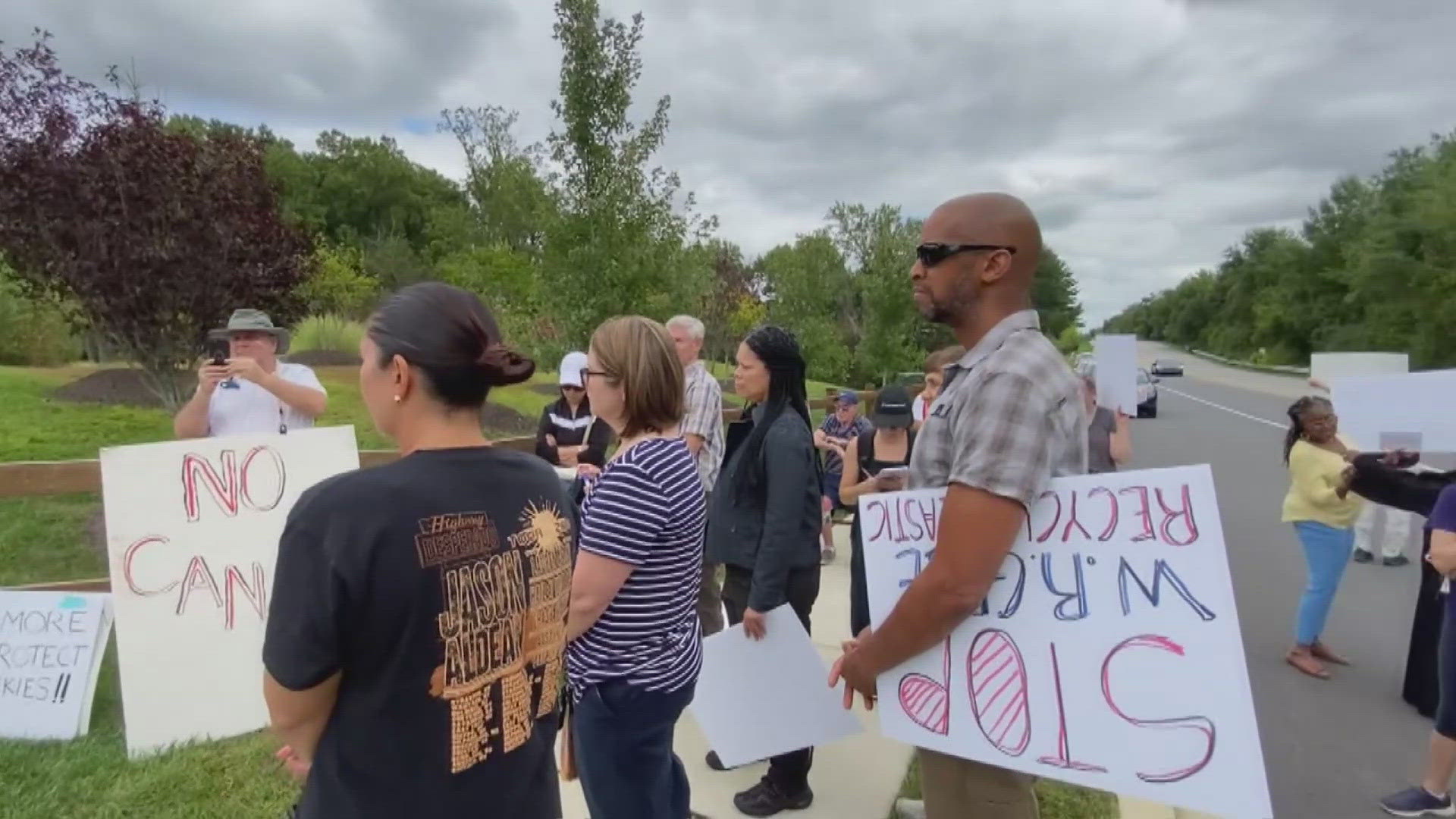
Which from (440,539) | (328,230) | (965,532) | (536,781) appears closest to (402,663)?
(440,539)

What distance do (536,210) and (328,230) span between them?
1638 inches

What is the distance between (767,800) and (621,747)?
1.39 meters

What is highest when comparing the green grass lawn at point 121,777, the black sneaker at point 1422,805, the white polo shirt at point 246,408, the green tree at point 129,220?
the green tree at point 129,220

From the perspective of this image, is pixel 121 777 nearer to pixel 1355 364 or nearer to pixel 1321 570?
pixel 1321 570

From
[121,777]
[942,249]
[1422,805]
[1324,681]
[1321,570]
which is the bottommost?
[1324,681]

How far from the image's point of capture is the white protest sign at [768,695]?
120 inches

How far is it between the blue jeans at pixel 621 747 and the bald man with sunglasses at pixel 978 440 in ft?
1.81

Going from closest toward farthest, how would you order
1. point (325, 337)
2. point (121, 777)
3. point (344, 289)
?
point (121, 777)
point (325, 337)
point (344, 289)

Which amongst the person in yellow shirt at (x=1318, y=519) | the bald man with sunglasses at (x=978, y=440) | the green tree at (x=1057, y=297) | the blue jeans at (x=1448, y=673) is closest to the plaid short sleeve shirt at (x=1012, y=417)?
the bald man with sunglasses at (x=978, y=440)

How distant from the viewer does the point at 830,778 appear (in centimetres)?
364

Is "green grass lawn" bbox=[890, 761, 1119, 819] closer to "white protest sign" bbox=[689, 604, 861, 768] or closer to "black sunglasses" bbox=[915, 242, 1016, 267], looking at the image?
"white protest sign" bbox=[689, 604, 861, 768]

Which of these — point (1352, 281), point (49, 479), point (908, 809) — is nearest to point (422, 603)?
point (908, 809)

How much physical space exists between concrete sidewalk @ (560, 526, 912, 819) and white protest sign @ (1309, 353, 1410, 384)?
3250 millimetres

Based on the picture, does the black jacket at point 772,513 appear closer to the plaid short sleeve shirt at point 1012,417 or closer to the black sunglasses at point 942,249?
the plaid short sleeve shirt at point 1012,417
